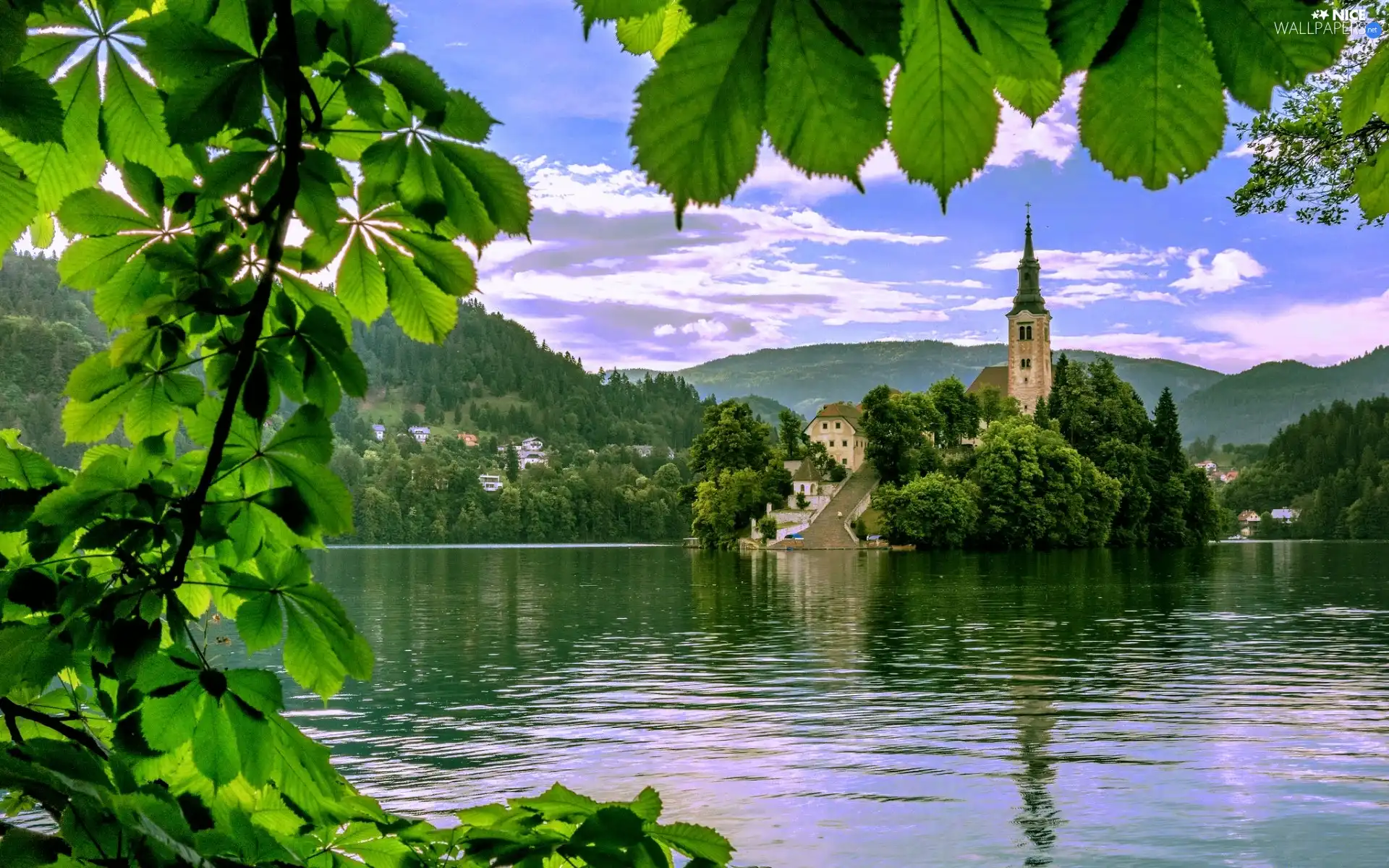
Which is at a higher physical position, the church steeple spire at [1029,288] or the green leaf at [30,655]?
the church steeple spire at [1029,288]

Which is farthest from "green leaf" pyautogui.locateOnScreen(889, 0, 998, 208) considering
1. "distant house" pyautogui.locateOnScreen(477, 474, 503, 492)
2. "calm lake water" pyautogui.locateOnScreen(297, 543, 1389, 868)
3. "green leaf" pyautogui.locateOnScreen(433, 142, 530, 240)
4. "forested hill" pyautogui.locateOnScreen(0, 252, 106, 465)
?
"distant house" pyautogui.locateOnScreen(477, 474, 503, 492)

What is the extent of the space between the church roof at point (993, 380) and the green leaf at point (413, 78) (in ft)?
438

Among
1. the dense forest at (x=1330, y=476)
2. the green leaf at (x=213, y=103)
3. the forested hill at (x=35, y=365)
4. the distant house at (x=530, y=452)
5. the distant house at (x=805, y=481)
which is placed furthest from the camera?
the distant house at (x=530, y=452)

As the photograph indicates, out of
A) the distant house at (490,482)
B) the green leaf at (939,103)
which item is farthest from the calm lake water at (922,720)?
the distant house at (490,482)

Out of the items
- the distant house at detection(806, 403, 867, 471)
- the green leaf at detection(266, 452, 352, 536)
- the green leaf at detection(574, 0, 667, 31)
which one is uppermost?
the distant house at detection(806, 403, 867, 471)

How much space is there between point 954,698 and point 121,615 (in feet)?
101

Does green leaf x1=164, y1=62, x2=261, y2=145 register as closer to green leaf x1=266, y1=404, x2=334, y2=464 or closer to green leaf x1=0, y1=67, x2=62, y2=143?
green leaf x1=0, y1=67, x2=62, y2=143

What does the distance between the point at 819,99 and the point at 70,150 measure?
1244 millimetres

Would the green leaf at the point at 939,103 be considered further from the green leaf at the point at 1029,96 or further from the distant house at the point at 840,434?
the distant house at the point at 840,434

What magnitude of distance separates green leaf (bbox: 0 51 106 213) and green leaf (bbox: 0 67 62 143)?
14 cm

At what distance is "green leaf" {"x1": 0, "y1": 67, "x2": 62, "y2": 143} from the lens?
4.02 ft

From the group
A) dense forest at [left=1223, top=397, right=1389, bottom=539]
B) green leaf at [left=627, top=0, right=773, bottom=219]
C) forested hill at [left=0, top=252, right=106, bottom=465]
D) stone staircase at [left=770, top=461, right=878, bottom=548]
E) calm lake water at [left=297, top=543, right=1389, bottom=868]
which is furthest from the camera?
dense forest at [left=1223, top=397, right=1389, bottom=539]

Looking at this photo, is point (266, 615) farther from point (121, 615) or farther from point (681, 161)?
point (681, 161)

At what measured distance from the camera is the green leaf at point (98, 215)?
1464 mm
